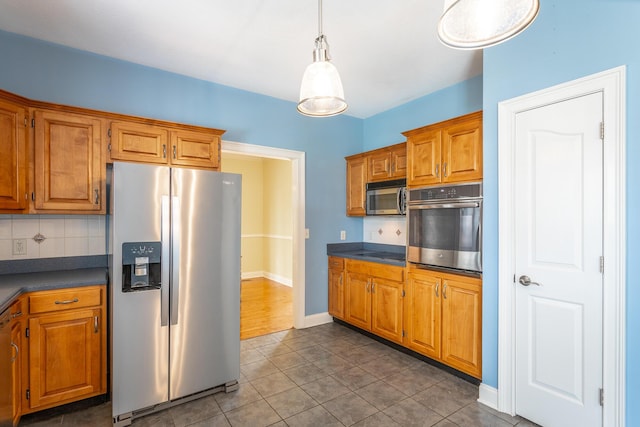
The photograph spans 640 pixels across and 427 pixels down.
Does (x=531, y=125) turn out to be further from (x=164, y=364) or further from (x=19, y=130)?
(x=19, y=130)

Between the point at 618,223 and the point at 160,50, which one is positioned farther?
the point at 160,50

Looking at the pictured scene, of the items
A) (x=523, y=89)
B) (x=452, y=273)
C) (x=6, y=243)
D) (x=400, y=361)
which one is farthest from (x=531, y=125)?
(x=6, y=243)

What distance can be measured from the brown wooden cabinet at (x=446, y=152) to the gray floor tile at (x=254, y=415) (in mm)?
2225

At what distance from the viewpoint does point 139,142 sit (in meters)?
2.67

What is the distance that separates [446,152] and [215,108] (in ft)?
7.74

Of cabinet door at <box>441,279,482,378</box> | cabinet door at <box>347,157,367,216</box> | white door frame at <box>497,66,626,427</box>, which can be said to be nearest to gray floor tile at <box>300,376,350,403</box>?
cabinet door at <box>441,279,482,378</box>

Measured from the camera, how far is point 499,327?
Answer: 2.27m

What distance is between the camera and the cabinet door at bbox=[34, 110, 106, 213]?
236cm

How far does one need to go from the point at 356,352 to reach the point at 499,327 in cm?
147

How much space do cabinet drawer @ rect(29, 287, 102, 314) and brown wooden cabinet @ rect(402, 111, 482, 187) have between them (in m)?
2.73

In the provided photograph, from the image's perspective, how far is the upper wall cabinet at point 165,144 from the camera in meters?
2.61

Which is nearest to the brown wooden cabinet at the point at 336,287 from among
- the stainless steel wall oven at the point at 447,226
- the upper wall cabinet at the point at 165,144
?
the stainless steel wall oven at the point at 447,226

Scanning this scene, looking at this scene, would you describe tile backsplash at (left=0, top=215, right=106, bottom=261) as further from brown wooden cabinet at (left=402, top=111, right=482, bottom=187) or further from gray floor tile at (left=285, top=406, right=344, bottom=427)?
brown wooden cabinet at (left=402, top=111, right=482, bottom=187)

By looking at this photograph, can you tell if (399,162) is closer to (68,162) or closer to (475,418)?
(475,418)
